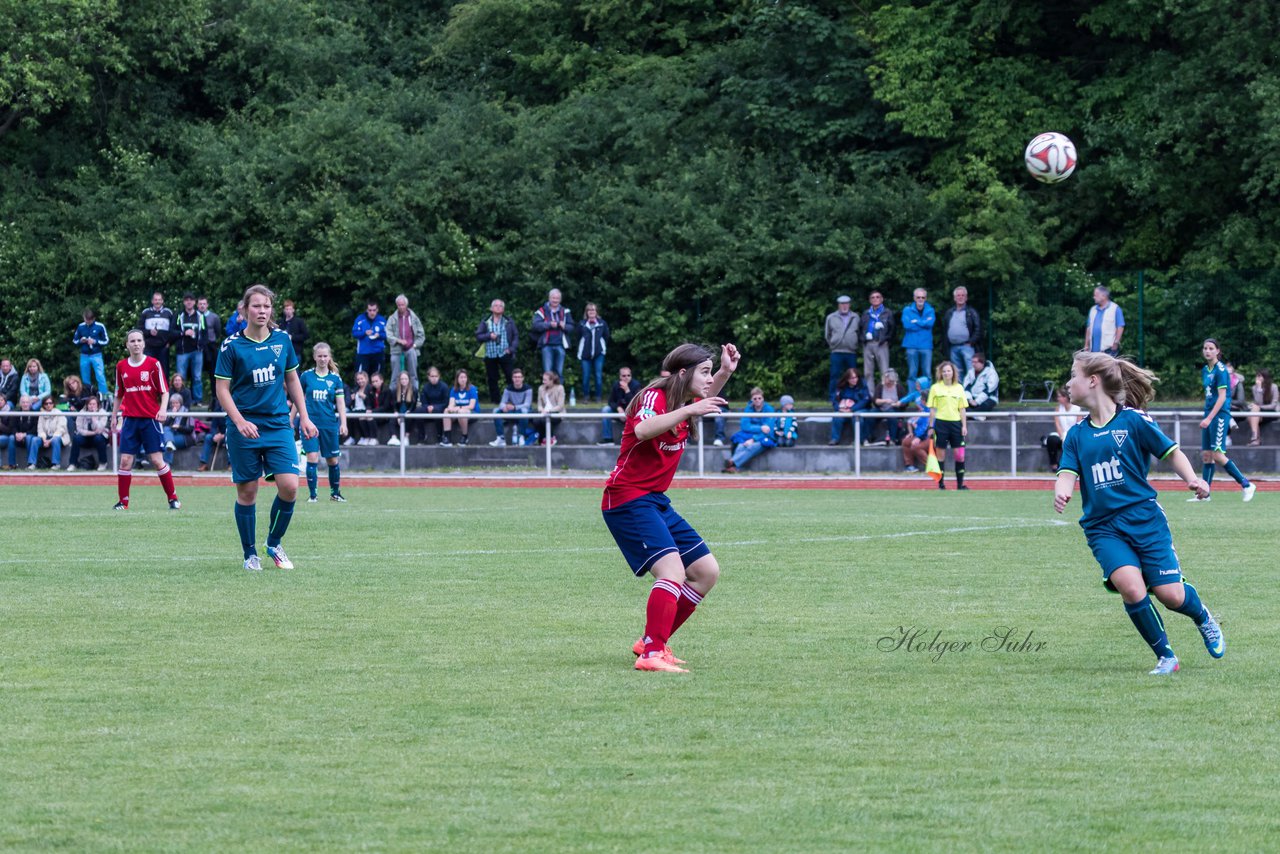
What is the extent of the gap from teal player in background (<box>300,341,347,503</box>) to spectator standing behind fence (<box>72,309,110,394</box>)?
8720 millimetres

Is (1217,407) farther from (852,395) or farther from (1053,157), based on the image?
(852,395)

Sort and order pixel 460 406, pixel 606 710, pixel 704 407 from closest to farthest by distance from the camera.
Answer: pixel 606 710, pixel 704 407, pixel 460 406

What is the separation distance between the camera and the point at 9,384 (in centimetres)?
2856

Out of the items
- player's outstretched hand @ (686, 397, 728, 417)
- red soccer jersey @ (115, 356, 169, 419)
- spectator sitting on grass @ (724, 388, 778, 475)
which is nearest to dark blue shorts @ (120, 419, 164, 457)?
red soccer jersey @ (115, 356, 169, 419)

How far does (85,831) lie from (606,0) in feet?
114

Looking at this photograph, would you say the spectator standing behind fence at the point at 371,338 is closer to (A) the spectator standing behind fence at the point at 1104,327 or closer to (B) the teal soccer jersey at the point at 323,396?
(B) the teal soccer jersey at the point at 323,396

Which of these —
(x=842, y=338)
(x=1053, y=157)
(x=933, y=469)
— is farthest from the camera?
(x=842, y=338)

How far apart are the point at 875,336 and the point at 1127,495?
1911 cm

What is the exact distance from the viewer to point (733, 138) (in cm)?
3612

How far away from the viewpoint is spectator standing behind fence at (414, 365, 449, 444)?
1080 inches

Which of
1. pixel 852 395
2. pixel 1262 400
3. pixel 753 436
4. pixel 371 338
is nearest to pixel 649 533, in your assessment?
pixel 753 436

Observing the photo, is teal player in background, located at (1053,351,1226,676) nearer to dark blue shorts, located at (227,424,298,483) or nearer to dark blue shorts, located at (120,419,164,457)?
dark blue shorts, located at (227,424,298,483)

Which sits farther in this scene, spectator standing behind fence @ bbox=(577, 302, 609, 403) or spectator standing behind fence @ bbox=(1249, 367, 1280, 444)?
spectator standing behind fence @ bbox=(577, 302, 609, 403)

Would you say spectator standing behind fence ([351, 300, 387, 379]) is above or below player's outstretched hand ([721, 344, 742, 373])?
above
